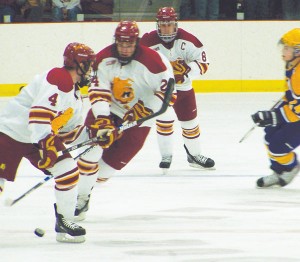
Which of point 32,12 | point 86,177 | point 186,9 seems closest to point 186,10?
point 186,9

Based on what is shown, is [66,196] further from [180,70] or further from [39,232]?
[180,70]

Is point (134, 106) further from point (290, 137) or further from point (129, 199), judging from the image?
point (290, 137)

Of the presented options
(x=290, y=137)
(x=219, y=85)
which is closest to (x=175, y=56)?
(x=290, y=137)

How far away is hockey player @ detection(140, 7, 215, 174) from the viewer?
634 cm

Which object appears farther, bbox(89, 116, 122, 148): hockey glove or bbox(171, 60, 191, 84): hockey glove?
bbox(171, 60, 191, 84): hockey glove

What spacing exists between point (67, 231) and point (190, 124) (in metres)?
2.42

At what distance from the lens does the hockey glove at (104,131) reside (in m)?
4.66

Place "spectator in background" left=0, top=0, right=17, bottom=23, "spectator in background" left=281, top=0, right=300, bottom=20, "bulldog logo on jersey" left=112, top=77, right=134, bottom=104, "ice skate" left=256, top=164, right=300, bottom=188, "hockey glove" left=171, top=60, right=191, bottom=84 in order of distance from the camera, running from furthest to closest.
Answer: "spectator in background" left=281, top=0, right=300, bottom=20, "spectator in background" left=0, top=0, right=17, bottom=23, "hockey glove" left=171, top=60, right=191, bottom=84, "ice skate" left=256, top=164, right=300, bottom=188, "bulldog logo on jersey" left=112, top=77, right=134, bottom=104

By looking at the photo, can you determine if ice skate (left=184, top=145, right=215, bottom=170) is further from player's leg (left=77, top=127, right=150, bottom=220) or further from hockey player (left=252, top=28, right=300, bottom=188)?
player's leg (left=77, top=127, right=150, bottom=220)

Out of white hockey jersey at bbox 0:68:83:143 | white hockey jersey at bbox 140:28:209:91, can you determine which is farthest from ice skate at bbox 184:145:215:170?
white hockey jersey at bbox 0:68:83:143

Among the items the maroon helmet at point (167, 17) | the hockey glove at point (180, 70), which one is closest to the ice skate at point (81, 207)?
the hockey glove at point (180, 70)

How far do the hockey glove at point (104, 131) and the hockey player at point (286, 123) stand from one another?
1.04 m

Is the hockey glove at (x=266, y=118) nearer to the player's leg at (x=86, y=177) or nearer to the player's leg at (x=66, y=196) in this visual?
the player's leg at (x=86, y=177)

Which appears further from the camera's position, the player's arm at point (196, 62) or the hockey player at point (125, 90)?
the player's arm at point (196, 62)
